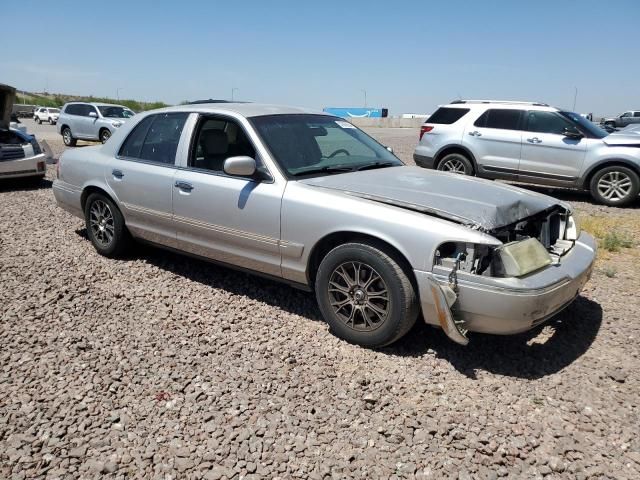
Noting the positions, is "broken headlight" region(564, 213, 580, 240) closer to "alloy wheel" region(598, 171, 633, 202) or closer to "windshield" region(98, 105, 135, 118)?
"alloy wheel" region(598, 171, 633, 202)

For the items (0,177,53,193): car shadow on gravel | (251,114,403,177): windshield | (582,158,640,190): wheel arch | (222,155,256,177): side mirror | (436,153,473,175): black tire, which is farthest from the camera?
(436,153,473,175): black tire

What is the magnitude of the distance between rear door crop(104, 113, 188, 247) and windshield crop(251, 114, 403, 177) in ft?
3.12

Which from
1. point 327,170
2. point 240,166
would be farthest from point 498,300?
point 240,166

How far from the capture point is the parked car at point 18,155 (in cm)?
950

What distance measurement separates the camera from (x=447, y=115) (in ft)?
34.5

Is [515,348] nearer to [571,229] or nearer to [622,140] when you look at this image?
[571,229]

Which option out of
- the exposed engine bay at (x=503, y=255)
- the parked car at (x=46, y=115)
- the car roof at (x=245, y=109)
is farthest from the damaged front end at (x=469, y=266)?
the parked car at (x=46, y=115)

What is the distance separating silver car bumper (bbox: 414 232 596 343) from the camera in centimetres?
307

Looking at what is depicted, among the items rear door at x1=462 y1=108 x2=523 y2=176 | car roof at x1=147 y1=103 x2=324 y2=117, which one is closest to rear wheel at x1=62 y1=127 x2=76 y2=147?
rear door at x1=462 y1=108 x2=523 y2=176

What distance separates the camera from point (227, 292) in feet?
15.4

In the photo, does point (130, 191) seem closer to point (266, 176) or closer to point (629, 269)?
point (266, 176)

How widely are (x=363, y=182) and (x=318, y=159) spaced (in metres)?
0.59

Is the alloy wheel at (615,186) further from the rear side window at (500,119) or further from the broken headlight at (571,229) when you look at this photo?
the broken headlight at (571,229)

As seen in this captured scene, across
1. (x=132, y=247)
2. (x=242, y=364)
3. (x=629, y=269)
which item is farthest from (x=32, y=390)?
(x=629, y=269)
